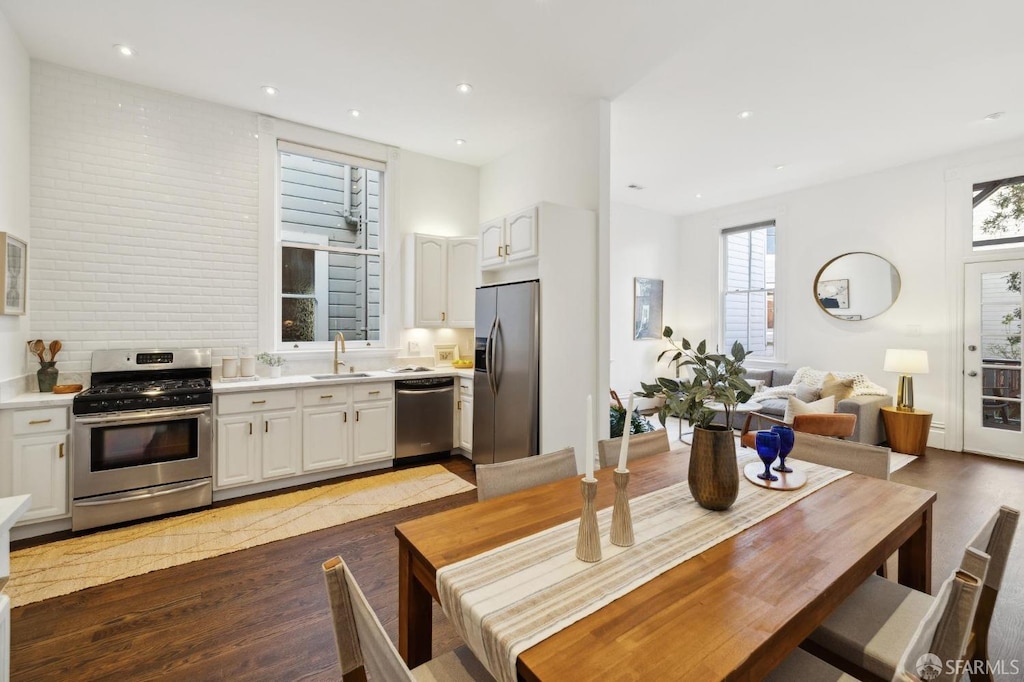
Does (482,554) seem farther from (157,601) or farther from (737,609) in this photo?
(157,601)

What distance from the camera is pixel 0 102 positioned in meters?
2.77

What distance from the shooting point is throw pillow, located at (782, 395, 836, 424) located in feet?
13.9

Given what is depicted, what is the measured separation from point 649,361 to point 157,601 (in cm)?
650

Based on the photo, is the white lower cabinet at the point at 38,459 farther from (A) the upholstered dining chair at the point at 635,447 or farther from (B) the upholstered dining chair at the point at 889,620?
(B) the upholstered dining chair at the point at 889,620

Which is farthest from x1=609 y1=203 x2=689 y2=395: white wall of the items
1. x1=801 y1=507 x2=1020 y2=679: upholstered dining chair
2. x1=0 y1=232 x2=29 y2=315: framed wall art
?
x1=0 y1=232 x2=29 y2=315: framed wall art

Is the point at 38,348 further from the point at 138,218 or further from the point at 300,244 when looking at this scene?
the point at 300,244

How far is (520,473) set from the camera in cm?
179

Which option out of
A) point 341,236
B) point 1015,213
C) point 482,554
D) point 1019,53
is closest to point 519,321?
point 341,236

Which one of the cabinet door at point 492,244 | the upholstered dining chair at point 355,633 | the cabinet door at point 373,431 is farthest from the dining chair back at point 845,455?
the cabinet door at point 373,431

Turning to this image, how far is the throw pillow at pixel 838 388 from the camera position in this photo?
518 cm

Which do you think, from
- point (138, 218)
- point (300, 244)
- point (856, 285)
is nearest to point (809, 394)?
point (856, 285)

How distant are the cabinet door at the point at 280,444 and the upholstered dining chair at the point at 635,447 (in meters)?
2.70

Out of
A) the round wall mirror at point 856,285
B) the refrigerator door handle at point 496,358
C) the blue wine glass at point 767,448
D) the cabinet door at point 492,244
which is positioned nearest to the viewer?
the blue wine glass at point 767,448

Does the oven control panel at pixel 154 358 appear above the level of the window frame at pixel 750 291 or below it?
below
